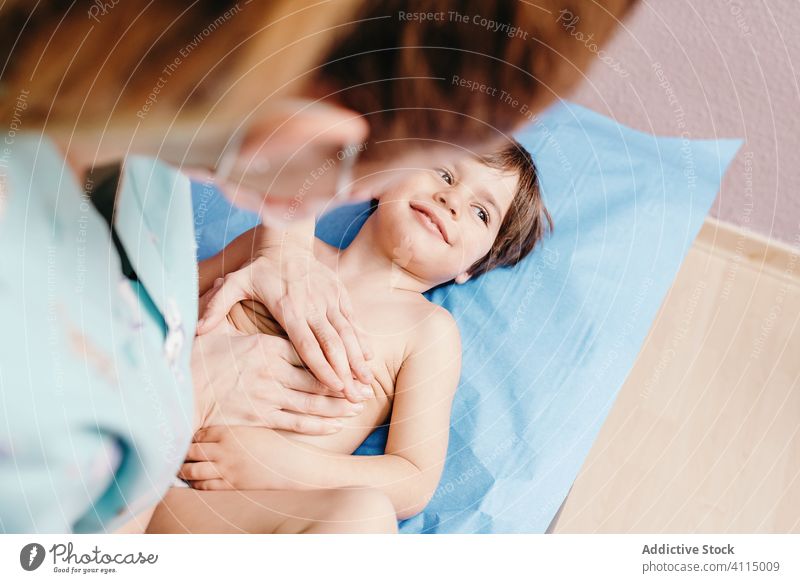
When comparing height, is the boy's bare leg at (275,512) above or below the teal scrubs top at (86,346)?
below

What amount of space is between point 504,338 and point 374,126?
0.21m

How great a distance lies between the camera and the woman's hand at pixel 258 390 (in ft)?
1.73

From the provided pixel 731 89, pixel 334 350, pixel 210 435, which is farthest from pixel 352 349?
pixel 731 89

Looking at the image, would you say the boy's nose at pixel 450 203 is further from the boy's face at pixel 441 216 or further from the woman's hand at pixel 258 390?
the woman's hand at pixel 258 390

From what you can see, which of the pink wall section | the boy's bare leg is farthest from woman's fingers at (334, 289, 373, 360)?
the pink wall section

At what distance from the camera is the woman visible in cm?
48

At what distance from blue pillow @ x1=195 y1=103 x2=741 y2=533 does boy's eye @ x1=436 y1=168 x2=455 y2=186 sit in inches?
3.1

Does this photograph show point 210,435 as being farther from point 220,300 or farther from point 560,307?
point 560,307

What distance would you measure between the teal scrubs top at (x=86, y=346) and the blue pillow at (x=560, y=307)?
0.11 m

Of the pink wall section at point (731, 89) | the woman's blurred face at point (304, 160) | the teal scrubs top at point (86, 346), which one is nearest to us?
the teal scrubs top at point (86, 346)

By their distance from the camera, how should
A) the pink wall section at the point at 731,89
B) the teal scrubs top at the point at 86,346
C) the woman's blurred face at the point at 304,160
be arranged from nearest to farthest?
the teal scrubs top at the point at 86,346 → the woman's blurred face at the point at 304,160 → the pink wall section at the point at 731,89

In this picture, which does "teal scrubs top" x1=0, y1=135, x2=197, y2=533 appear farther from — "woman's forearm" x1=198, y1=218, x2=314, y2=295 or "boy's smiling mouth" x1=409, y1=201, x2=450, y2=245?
"boy's smiling mouth" x1=409, y1=201, x2=450, y2=245

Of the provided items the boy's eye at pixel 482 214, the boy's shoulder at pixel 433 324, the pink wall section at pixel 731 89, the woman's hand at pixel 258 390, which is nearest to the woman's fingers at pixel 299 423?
the woman's hand at pixel 258 390
